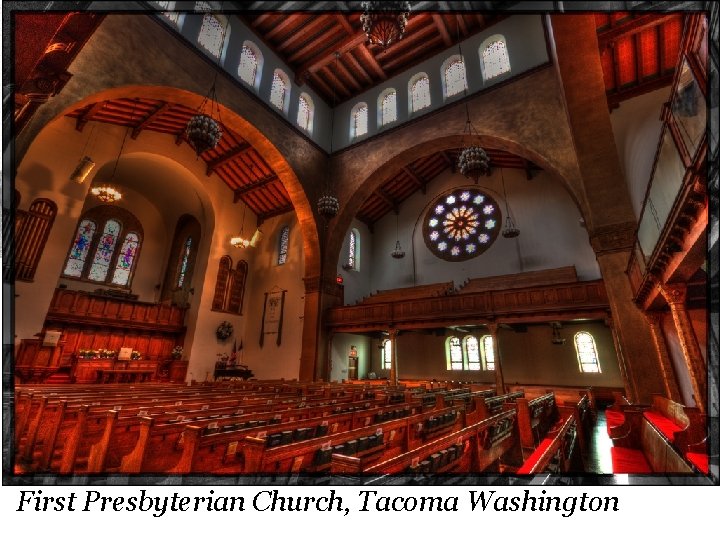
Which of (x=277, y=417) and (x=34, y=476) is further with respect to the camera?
(x=277, y=417)

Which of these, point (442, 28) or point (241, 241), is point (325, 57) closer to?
point (442, 28)

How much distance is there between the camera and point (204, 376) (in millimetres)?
11047

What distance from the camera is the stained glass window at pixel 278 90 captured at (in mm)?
10320

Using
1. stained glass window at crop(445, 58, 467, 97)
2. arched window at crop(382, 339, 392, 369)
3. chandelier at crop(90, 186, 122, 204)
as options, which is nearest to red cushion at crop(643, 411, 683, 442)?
stained glass window at crop(445, 58, 467, 97)

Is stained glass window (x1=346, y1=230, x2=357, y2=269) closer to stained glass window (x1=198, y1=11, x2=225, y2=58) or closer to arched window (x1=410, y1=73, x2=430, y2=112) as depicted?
arched window (x1=410, y1=73, x2=430, y2=112)

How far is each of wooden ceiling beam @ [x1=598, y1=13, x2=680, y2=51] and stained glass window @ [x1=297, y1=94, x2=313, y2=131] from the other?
26.9 ft

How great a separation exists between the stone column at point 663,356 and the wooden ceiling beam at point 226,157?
36.6ft

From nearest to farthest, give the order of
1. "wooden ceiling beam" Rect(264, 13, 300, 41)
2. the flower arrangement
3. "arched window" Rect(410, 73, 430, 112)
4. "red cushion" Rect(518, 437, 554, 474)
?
1. "red cushion" Rect(518, 437, 554, 474)
2. "wooden ceiling beam" Rect(264, 13, 300, 41)
3. "arched window" Rect(410, 73, 430, 112)
4. the flower arrangement

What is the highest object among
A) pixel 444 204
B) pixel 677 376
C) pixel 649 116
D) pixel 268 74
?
pixel 268 74

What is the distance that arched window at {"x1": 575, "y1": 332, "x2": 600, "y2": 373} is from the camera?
412 inches

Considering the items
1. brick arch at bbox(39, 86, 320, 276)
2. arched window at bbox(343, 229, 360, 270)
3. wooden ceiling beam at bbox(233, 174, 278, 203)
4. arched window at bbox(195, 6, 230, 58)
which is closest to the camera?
brick arch at bbox(39, 86, 320, 276)
